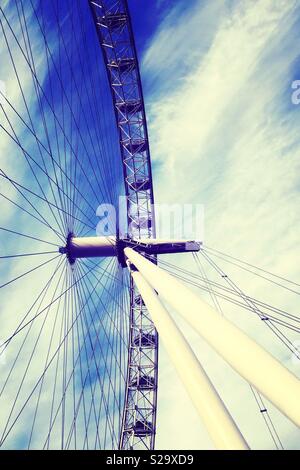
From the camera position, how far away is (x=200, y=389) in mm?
6145

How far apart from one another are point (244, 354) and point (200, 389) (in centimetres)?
154

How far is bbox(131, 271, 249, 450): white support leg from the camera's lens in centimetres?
510

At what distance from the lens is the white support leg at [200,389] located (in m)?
5.10


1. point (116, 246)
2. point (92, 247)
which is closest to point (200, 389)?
point (92, 247)

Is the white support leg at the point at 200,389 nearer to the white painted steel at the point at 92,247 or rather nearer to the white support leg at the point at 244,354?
the white support leg at the point at 244,354

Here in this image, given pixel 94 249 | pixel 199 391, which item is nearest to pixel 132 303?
pixel 94 249

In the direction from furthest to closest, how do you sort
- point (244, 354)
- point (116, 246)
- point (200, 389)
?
point (116, 246) < point (200, 389) < point (244, 354)

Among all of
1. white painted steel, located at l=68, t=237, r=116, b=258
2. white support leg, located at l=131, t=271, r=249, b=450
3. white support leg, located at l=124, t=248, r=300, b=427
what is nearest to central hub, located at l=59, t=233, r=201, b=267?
white painted steel, located at l=68, t=237, r=116, b=258

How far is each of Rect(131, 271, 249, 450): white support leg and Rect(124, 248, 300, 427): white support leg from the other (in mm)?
919

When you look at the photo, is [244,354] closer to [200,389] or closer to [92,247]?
[200,389]

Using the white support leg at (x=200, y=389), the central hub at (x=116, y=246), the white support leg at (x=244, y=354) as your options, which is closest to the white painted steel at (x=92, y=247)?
the central hub at (x=116, y=246)
